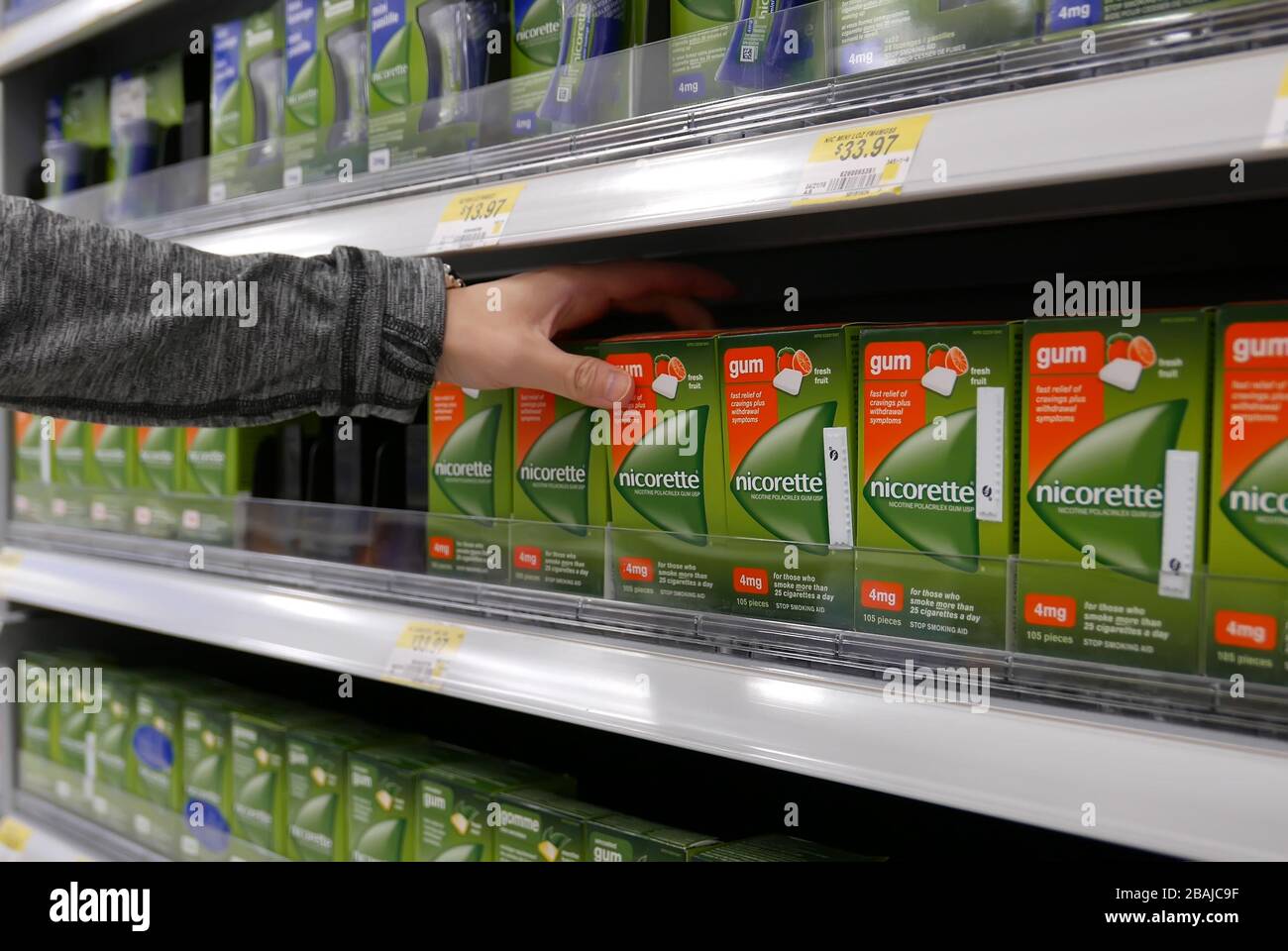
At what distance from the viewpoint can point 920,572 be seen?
3.03ft

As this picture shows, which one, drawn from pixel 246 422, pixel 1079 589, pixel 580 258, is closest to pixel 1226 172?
pixel 1079 589

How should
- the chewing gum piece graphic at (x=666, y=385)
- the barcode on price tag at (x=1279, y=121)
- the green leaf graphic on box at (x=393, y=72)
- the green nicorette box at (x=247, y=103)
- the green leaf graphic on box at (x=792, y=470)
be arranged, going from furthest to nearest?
the green nicorette box at (x=247, y=103) → the green leaf graphic on box at (x=393, y=72) → the chewing gum piece graphic at (x=666, y=385) → the green leaf graphic on box at (x=792, y=470) → the barcode on price tag at (x=1279, y=121)

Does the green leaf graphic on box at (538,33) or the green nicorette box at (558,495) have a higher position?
the green leaf graphic on box at (538,33)

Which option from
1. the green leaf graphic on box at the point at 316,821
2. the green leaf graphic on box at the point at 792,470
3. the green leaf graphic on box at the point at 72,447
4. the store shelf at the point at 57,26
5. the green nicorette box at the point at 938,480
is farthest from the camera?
the green leaf graphic on box at the point at 72,447

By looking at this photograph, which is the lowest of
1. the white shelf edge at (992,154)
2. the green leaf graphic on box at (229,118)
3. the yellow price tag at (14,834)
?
the yellow price tag at (14,834)

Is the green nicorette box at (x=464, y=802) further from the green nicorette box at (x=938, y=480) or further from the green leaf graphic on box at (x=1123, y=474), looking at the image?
the green leaf graphic on box at (x=1123, y=474)

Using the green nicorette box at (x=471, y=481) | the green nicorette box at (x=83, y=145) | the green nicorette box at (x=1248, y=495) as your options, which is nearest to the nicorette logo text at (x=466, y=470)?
the green nicorette box at (x=471, y=481)

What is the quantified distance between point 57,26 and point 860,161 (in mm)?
1603

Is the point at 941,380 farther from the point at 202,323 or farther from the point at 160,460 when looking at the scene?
the point at 160,460

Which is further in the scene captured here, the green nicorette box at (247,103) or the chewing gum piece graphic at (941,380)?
the green nicorette box at (247,103)

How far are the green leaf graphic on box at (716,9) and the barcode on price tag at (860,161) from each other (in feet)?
0.86

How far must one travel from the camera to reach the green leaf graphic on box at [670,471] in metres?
1.10

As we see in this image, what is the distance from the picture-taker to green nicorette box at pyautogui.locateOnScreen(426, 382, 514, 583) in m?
1.26

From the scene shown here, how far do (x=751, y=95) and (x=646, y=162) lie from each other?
12 cm
